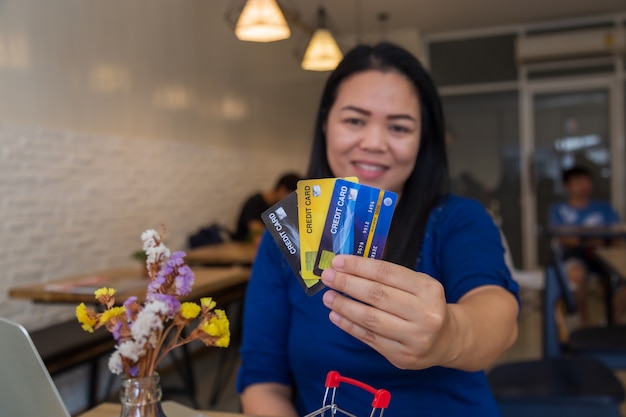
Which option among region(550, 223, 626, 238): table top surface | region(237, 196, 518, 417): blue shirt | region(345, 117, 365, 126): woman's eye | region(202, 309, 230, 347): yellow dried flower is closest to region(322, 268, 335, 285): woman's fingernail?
region(202, 309, 230, 347): yellow dried flower

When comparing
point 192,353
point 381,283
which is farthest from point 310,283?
point 192,353

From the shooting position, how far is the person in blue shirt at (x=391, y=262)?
4.12 ft

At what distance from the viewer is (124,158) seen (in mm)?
Result: 4801

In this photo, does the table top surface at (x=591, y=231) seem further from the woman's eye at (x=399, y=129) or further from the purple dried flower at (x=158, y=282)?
the purple dried flower at (x=158, y=282)

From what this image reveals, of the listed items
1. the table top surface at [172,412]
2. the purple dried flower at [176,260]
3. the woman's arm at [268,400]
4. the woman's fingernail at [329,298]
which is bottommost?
the woman's arm at [268,400]

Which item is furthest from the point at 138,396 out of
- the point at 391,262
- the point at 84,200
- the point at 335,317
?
the point at 84,200

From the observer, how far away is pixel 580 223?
6.15 meters

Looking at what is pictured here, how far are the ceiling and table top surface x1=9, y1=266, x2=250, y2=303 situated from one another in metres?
3.94

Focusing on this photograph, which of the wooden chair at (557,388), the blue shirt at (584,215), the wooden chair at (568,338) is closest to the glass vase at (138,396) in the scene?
the wooden chair at (557,388)

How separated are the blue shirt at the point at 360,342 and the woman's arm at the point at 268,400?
0.02 meters

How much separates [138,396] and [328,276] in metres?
0.27

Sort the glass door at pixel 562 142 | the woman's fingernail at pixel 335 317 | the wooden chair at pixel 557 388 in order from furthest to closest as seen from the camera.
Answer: the glass door at pixel 562 142 → the wooden chair at pixel 557 388 → the woman's fingernail at pixel 335 317

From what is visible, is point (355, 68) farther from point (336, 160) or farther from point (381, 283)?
point (381, 283)

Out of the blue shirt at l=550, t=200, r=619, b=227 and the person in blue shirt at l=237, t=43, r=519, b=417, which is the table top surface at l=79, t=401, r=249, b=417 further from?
the blue shirt at l=550, t=200, r=619, b=227
